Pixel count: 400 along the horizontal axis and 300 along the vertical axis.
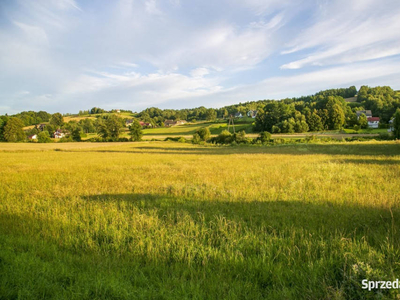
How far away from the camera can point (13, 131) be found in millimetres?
81938

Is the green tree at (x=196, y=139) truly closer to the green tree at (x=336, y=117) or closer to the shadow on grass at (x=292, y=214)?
the green tree at (x=336, y=117)

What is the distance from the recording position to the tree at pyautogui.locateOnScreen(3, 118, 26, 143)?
80938mm

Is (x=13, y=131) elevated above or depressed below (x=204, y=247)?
above

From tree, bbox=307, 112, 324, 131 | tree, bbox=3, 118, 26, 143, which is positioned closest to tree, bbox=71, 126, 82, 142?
tree, bbox=3, 118, 26, 143

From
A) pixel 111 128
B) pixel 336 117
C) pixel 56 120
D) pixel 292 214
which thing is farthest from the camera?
pixel 56 120

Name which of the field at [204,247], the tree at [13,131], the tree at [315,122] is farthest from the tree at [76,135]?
the tree at [315,122]

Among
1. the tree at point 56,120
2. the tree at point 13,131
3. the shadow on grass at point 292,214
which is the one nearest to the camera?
the shadow on grass at point 292,214

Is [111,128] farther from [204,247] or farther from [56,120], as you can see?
[204,247]

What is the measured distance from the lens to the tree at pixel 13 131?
8094cm

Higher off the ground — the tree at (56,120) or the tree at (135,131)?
the tree at (56,120)

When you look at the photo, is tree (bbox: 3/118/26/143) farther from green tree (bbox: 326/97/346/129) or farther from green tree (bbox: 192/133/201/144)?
green tree (bbox: 326/97/346/129)

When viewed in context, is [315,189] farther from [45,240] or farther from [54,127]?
[54,127]

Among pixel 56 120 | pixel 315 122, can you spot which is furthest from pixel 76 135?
pixel 315 122

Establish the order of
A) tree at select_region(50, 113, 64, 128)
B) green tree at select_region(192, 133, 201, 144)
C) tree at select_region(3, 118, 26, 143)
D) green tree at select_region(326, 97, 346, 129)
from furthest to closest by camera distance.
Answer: tree at select_region(50, 113, 64, 128)
green tree at select_region(326, 97, 346, 129)
tree at select_region(3, 118, 26, 143)
green tree at select_region(192, 133, 201, 144)
